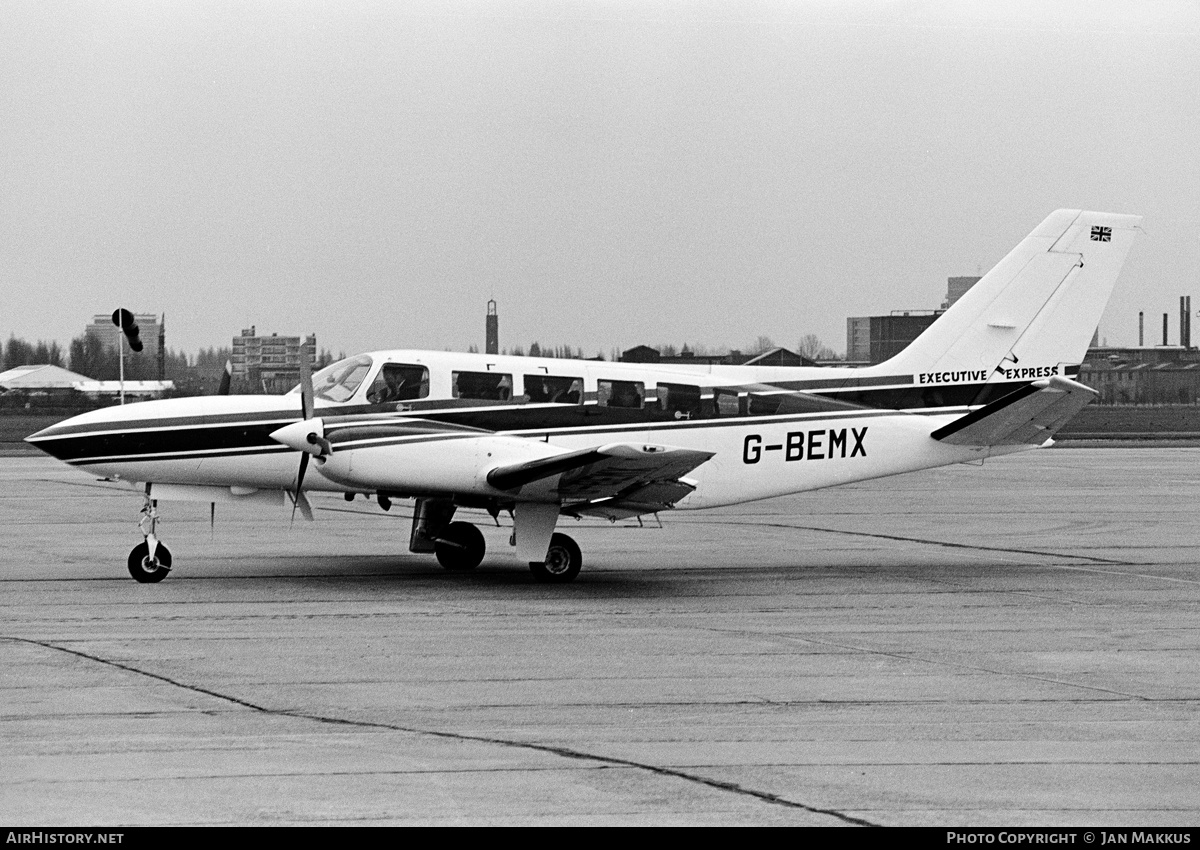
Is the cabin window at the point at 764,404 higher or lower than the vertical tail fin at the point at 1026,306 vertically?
lower

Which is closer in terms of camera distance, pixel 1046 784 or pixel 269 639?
pixel 1046 784

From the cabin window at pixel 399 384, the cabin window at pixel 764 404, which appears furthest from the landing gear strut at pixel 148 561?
the cabin window at pixel 764 404

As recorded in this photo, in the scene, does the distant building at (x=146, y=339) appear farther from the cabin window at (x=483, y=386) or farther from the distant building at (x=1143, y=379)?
the distant building at (x=1143, y=379)

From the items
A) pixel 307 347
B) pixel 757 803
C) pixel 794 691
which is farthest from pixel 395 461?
pixel 757 803

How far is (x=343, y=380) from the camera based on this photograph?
16.5 metres

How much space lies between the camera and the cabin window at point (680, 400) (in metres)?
17.7

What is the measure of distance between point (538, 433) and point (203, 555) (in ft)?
18.2

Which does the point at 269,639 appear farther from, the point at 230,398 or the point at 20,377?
the point at 20,377

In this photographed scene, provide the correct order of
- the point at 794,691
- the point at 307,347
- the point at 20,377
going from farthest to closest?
the point at 20,377 → the point at 307,347 → the point at 794,691

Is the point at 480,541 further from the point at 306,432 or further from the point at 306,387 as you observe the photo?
the point at 306,387

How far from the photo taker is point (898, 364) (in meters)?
19.0

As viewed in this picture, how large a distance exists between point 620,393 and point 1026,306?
5917 millimetres

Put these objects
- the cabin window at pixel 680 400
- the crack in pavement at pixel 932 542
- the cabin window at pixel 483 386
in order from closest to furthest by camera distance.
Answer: the cabin window at pixel 483 386, the cabin window at pixel 680 400, the crack in pavement at pixel 932 542

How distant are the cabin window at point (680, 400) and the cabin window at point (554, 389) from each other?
1124 mm
